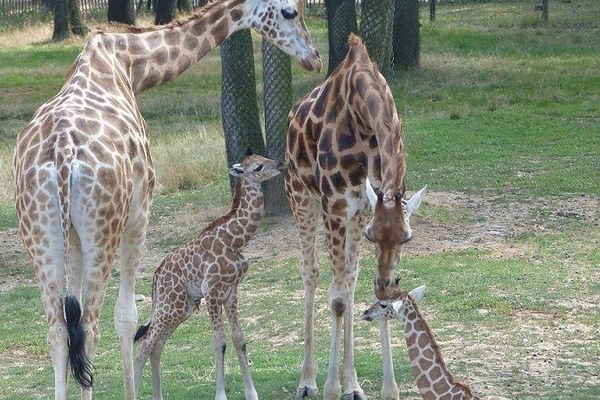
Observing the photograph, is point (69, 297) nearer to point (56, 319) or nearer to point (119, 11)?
point (56, 319)

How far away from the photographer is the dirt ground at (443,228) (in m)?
12.3

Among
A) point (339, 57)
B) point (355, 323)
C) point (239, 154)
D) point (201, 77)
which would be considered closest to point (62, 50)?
point (201, 77)

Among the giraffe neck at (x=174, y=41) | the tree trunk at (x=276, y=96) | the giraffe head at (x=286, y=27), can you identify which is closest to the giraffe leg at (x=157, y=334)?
the giraffe neck at (x=174, y=41)

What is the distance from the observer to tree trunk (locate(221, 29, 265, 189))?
536 inches

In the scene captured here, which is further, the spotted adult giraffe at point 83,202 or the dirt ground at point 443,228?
the dirt ground at point 443,228

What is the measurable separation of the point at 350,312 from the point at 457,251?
12.8 feet

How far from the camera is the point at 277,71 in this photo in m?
13.3

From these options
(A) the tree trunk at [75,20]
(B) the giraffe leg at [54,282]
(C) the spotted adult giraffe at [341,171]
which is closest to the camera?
(B) the giraffe leg at [54,282]

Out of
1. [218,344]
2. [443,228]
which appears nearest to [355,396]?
[218,344]

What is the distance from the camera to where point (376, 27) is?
42.4 feet

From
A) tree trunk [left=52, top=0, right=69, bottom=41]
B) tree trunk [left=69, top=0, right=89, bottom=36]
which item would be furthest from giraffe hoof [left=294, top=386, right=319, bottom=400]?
tree trunk [left=69, top=0, right=89, bottom=36]

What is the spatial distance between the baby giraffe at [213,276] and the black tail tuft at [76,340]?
4.92ft

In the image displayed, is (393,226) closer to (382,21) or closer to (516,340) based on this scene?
(516,340)

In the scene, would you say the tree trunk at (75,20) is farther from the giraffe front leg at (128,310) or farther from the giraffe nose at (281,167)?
the giraffe front leg at (128,310)
